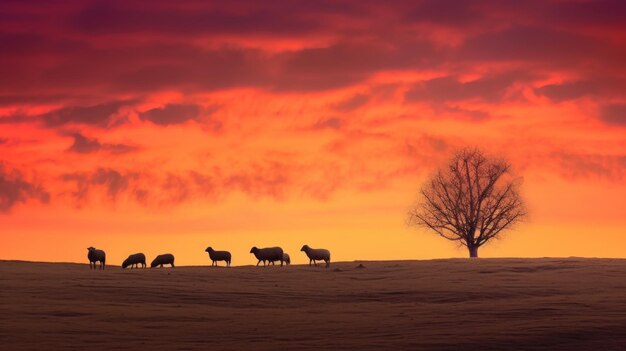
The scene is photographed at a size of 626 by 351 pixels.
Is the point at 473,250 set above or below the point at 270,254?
above

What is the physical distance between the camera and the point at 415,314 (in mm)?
45500

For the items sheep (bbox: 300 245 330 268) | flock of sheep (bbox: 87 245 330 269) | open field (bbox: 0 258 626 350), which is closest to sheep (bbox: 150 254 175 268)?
flock of sheep (bbox: 87 245 330 269)

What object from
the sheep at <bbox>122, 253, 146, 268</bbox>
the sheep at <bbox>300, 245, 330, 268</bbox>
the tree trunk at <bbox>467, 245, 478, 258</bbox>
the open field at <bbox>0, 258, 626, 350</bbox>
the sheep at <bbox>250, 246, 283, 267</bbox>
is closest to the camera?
the open field at <bbox>0, 258, 626, 350</bbox>

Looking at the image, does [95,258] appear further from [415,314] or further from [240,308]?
[415,314]

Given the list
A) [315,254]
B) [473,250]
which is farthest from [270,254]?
[473,250]

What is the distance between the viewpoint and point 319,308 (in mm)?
48844

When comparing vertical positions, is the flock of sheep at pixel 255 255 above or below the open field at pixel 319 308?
above

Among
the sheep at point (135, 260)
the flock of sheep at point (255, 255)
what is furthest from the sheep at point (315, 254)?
the sheep at point (135, 260)

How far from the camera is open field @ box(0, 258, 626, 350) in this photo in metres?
36.7

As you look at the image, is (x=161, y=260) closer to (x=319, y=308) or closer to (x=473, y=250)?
(x=319, y=308)

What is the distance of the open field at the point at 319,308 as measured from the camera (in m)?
36.7

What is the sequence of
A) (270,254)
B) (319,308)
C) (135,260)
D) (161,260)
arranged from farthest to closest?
(161,260) < (270,254) < (135,260) < (319,308)

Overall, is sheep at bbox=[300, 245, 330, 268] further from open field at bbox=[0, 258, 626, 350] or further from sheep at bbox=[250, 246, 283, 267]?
open field at bbox=[0, 258, 626, 350]

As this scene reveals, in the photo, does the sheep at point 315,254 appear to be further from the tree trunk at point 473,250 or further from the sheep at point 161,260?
the tree trunk at point 473,250
